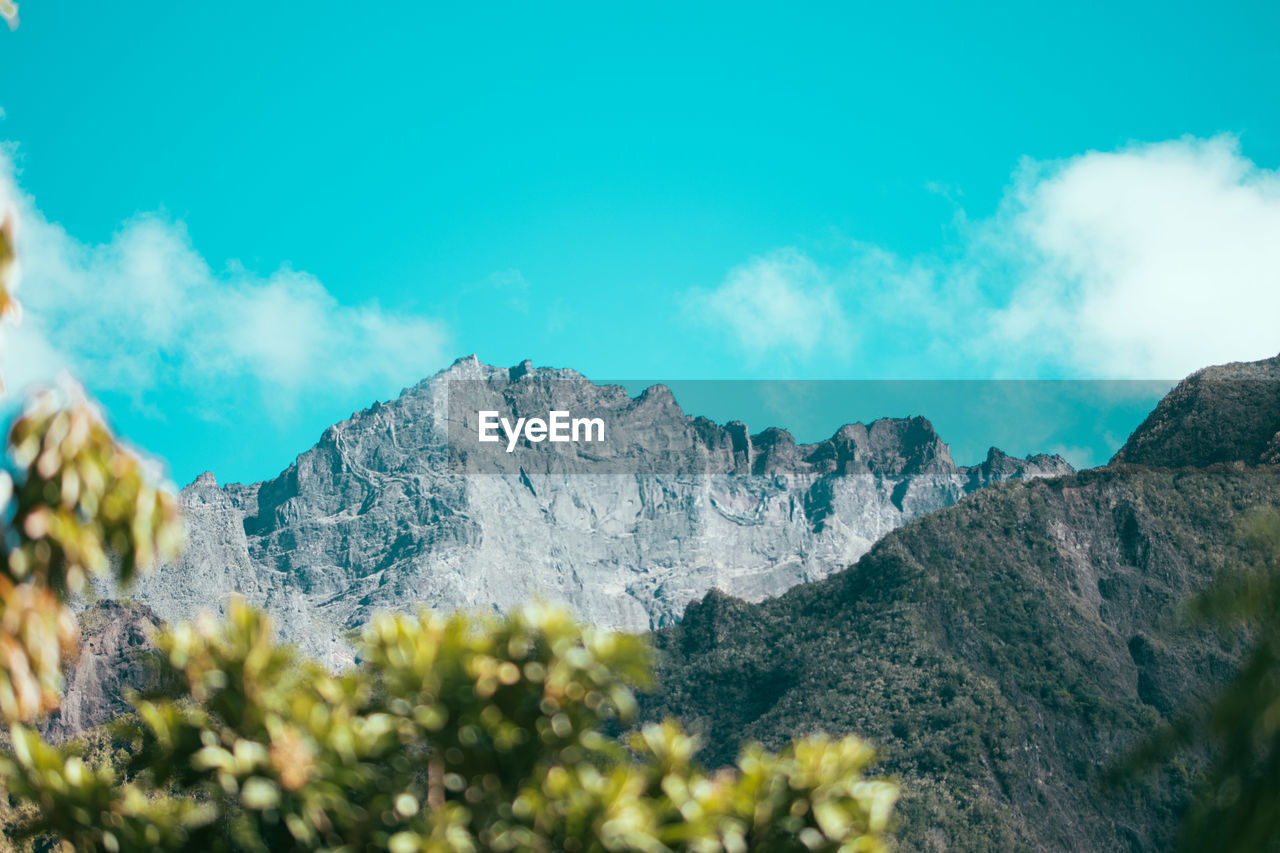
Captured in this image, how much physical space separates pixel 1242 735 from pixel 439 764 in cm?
572

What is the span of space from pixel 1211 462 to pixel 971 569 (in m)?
24.1

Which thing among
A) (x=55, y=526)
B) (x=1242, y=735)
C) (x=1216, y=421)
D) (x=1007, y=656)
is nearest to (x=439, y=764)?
(x=55, y=526)

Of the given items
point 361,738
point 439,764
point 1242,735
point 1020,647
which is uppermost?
point 361,738

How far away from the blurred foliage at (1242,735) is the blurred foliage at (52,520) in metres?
7.12

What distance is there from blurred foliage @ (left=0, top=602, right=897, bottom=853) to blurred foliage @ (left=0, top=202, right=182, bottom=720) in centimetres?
93

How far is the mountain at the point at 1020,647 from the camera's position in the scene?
2375 inches

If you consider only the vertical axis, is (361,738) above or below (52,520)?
below

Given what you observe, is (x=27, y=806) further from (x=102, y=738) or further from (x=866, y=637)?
(x=866, y=637)

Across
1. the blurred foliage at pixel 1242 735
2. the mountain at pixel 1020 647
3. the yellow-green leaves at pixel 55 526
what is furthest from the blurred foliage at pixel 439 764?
the mountain at pixel 1020 647

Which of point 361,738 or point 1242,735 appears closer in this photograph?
point 1242,735

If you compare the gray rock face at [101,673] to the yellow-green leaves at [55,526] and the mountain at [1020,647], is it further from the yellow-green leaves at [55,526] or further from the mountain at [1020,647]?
the yellow-green leaves at [55,526]

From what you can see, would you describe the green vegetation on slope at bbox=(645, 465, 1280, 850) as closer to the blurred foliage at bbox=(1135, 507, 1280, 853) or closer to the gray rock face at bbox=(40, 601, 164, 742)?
the gray rock face at bbox=(40, 601, 164, 742)

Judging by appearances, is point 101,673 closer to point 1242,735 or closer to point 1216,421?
point 1216,421

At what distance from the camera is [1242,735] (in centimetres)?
808
